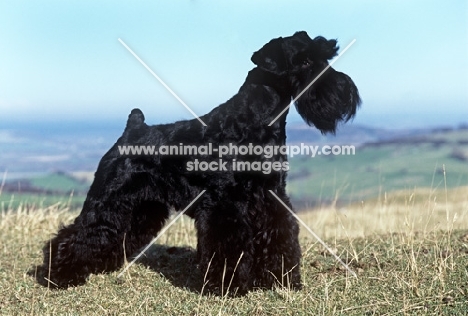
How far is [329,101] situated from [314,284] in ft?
5.90

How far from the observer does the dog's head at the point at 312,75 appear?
5.83 metres

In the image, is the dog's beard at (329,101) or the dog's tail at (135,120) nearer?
the dog's beard at (329,101)

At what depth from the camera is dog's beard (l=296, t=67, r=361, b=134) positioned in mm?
6020

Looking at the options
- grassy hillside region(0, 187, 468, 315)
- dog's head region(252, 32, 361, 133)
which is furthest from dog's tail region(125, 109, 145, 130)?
grassy hillside region(0, 187, 468, 315)

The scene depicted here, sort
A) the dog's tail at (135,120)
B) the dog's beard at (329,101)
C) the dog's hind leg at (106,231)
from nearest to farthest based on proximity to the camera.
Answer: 1. the dog's beard at (329,101)
2. the dog's hind leg at (106,231)
3. the dog's tail at (135,120)

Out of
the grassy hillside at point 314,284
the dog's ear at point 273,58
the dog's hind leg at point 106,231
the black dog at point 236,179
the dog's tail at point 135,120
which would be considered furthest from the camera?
the dog's tail at point 135,120

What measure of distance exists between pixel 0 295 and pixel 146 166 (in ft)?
6.53

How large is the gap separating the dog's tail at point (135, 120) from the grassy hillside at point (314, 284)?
1603 mm

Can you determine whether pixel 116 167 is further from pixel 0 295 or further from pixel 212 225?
pixel 0 295

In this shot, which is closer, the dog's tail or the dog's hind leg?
the dog's hind leg

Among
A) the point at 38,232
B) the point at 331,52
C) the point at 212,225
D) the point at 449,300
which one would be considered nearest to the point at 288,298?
the point at 212,225

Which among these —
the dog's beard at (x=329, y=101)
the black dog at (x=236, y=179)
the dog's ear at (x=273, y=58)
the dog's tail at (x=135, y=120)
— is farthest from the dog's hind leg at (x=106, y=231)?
the dog's beard at (x=329, y=101)

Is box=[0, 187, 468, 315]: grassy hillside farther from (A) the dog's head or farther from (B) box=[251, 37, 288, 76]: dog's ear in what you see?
(B) box=[251, 37, 288, 76]: dog's ear

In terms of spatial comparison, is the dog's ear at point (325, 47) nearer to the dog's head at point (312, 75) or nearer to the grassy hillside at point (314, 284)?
the dog's head at point (312, 75)
